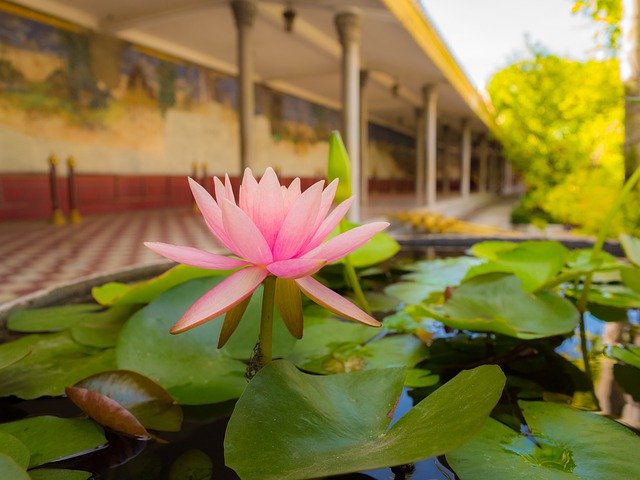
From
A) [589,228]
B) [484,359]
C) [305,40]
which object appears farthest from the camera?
[305,40]

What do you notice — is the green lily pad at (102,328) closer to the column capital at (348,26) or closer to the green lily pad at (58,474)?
the green lily pad at (58,474)

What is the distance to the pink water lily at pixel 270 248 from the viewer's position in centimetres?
42

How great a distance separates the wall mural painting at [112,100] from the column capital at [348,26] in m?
4.41

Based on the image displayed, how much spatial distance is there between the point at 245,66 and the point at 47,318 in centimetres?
667

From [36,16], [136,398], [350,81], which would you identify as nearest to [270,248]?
[136,398]

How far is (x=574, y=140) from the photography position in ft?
30.4

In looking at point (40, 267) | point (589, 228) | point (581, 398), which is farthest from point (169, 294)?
point (589, 228)

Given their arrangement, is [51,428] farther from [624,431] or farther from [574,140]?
[574,140]

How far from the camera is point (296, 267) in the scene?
416 mm

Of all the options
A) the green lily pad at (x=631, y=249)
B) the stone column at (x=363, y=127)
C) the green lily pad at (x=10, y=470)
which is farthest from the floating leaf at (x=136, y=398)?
the stone column at (x=363, y=127)

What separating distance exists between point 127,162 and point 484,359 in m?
9.45

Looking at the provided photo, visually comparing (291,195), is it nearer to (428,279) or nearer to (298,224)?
(298,224)

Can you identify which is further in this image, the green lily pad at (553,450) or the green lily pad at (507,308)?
the green lily pad at (507,308)

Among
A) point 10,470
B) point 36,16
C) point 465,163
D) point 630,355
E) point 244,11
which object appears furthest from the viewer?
point 465,163
